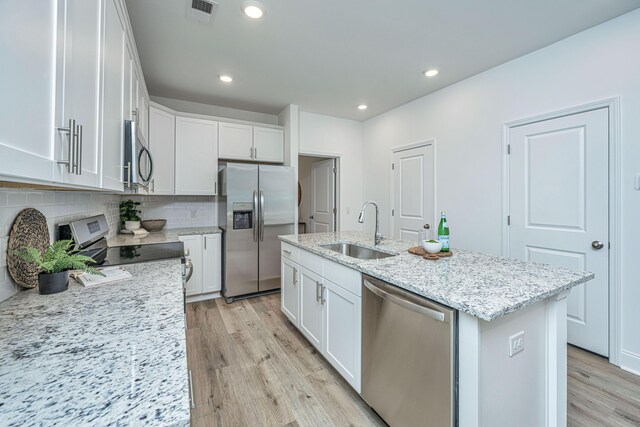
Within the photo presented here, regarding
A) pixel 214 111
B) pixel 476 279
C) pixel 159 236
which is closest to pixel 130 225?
pixel 159 236

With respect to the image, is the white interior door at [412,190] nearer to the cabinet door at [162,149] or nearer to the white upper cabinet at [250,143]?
the white upper cabinet at [250,143]

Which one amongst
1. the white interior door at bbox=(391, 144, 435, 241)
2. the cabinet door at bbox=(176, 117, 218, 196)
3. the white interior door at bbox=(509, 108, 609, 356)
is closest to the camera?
the white interior door at bbox=(509, 108, 609, 356)

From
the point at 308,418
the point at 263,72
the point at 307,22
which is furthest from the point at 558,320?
the point at 263,72

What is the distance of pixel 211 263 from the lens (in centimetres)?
344

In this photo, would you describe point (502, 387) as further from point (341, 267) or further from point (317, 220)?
point (317, 220)

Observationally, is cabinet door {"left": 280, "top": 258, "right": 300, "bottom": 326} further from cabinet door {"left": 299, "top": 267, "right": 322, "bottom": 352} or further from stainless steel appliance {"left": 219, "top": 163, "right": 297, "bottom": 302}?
stainless steel appliance {"left": 219, "top": 163, "right": 297, "bottom": 302}

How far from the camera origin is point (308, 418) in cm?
160

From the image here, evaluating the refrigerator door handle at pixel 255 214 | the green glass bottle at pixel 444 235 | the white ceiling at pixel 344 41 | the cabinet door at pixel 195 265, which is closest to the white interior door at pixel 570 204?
the white ceiling at pixel 344 41

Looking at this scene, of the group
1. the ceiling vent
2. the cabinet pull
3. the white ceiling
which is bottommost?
the cabinet pull

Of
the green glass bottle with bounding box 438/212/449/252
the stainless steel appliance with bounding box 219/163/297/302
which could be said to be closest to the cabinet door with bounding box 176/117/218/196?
the stainless steel appliance with bounding box 219/163/297/302

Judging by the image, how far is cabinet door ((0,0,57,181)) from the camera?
534mm

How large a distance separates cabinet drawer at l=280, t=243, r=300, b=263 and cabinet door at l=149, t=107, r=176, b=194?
65.6 inches

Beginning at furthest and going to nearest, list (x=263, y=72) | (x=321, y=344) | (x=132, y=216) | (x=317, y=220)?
(x=317, y=220) < (x=132, y=216) < (x=263, y=72) < (x=321, y=344)

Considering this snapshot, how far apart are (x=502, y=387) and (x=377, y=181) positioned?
138 inches
